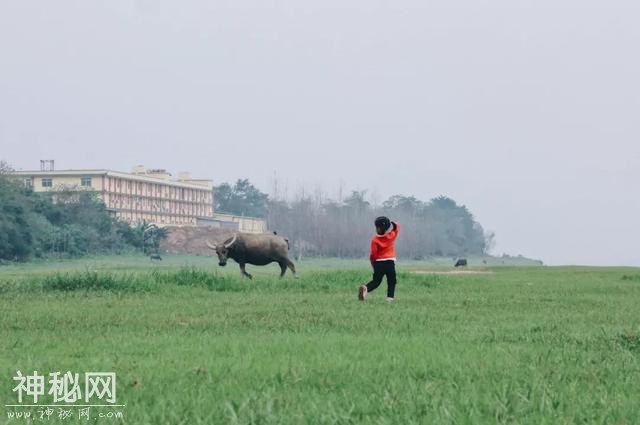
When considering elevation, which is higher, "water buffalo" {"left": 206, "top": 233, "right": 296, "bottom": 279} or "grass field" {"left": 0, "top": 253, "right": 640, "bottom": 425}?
"water buffalo" {"left": 206, "top": 233, "right": 296, "bottom": 279}

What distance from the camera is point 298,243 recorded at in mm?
113750

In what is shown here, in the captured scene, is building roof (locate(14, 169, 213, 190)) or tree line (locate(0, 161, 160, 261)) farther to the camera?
building roof (locate(14, 169, 213, 190))

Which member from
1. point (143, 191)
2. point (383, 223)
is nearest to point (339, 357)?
point (383, 223)

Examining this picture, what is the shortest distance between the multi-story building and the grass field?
9142 centimetres

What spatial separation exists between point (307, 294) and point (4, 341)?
8.94 m

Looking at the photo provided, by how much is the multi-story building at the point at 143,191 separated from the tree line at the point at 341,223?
31.9 ft

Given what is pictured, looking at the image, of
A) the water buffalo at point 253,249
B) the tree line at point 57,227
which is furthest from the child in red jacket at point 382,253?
the tree line at point 57,227

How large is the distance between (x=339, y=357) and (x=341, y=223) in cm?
10763

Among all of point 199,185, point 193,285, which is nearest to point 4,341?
point 193,285

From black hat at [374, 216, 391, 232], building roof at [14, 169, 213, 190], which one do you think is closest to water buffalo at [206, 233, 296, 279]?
black hat at [374, 216, 391, 232]

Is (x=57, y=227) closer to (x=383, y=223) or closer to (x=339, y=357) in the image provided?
(x=383, y=223)

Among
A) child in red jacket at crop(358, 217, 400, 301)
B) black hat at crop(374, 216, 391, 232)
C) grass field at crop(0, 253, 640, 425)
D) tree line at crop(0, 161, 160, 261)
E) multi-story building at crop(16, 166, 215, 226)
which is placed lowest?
grass field at crop(0, 253, 640, 425)

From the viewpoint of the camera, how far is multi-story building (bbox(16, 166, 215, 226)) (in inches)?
4459

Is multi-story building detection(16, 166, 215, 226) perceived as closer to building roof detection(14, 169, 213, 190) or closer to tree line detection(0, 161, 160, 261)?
building roof detection(14, 169, 213, 190)
